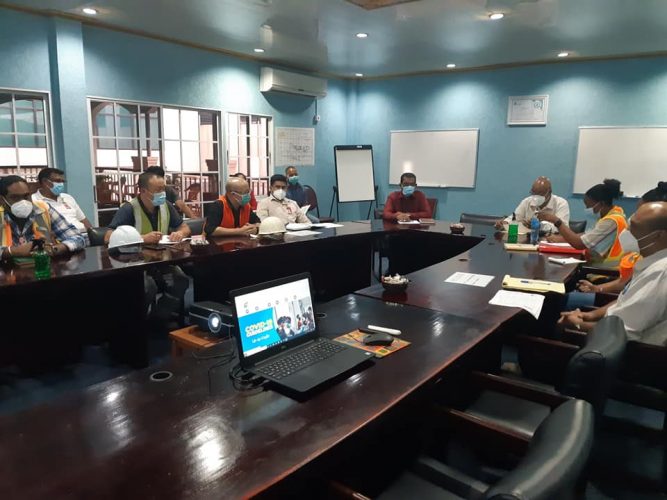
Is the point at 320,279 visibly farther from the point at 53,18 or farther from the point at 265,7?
the point at 53,18

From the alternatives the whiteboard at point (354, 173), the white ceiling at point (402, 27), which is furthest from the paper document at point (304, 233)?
the whiteboard at point (354, 173)

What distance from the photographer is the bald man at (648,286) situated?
6.14 ft

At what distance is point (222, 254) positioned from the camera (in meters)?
2.99

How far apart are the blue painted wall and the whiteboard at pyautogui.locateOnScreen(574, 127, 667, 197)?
0.09 m

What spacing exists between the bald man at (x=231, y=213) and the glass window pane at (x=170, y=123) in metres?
1.98

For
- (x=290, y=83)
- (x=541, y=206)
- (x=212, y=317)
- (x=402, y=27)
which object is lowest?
(x=212, y=317)

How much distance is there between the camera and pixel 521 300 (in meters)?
2.15

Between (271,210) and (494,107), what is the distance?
3.64 meters

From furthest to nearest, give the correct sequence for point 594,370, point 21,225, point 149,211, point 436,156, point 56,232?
point 436,156
point 149,211
point 56,232
point 21,225
point 594,370

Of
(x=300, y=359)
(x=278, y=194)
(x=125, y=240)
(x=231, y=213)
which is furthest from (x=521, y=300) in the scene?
(x=278, y=194)

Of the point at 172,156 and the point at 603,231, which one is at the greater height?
the point at 172,156

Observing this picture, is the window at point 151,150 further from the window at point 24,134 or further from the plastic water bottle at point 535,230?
the plastic water bottle at point 535,230

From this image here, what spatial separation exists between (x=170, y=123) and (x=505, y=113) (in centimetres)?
426

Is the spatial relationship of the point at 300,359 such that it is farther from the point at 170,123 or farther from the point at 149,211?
the point at 170,123
